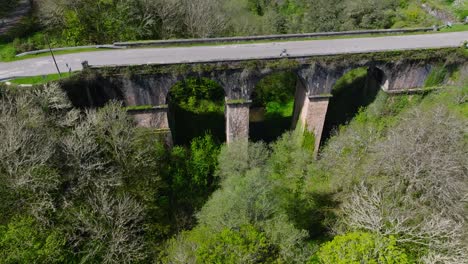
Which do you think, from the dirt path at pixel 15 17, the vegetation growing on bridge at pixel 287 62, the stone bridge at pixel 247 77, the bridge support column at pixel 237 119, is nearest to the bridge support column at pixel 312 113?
the stone bridge at pixel 247 77

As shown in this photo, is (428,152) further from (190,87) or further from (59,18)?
(59,18)

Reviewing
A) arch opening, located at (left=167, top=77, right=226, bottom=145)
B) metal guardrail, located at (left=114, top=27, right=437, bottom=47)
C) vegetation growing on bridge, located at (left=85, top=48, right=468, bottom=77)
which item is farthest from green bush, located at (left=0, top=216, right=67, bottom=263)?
arch opening, located at (left=167, top=77, right=226, bottom=145)

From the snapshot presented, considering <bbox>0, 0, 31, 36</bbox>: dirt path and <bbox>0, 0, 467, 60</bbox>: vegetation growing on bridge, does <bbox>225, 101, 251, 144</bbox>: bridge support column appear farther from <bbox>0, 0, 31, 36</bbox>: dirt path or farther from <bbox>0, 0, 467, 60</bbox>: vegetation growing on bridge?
<bbox>0, 0, 31, 36</bbox>: dirt path

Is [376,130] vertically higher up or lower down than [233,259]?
lower down

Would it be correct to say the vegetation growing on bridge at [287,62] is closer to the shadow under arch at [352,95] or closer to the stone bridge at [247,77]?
the stone bridge at [247,77]

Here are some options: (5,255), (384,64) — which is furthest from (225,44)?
(5,255)
